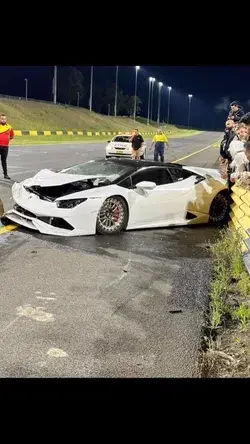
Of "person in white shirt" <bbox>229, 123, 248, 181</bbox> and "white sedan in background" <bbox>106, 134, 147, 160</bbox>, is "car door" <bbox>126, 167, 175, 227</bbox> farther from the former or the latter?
"white sedan in background" <bbox>106, 134, 147, 160</bbox>

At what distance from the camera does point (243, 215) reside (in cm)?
753

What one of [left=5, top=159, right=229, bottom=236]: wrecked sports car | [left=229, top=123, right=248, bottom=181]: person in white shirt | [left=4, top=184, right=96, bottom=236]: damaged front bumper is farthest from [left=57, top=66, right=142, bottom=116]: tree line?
[left=4, top=184, right=96, bottom=236]: damaged front bumper

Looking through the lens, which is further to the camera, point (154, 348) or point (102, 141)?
point (102, 141)

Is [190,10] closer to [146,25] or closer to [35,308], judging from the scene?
[146,25]

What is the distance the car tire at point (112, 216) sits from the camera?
24.7 ft

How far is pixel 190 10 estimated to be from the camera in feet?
12.6

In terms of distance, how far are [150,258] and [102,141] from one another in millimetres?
31807

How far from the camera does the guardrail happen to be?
6.07m

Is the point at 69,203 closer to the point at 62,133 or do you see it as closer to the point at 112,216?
the point at 112,216

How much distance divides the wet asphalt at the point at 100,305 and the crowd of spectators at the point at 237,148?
1.19 m

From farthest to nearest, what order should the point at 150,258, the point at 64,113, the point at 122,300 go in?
1. the point at 64,113
2. the point at 150,258
3. the point at 122,300

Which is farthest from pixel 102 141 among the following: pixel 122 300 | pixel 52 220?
pixel 122 300
